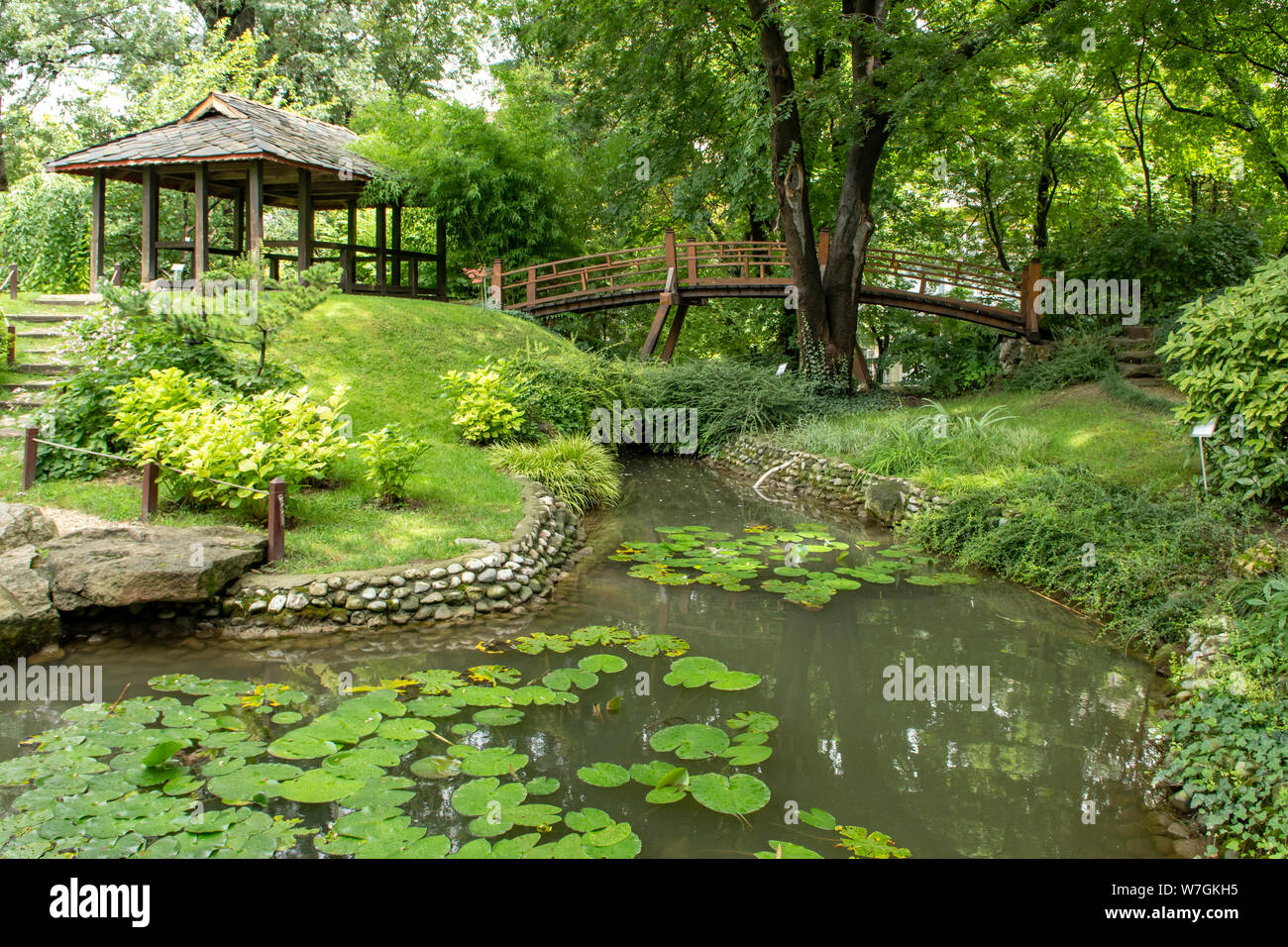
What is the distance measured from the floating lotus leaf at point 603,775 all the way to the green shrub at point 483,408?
280 inches

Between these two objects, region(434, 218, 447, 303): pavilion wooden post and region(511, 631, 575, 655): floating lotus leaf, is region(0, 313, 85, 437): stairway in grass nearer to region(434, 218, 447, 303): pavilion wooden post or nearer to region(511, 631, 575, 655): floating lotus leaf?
region(511, 631, 575, 655): floating lotus leaf

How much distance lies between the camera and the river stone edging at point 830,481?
30.9 ft

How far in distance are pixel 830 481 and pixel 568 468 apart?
3625mm

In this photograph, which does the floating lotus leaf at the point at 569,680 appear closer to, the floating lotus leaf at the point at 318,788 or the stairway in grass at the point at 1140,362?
the floating lotus leaf at the point at 318,788

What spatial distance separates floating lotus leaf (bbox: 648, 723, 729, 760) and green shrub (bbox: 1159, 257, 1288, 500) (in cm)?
500

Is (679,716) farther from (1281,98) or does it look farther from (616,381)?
(1281,98)

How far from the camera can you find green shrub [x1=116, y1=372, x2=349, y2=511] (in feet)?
21.7

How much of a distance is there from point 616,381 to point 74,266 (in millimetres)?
12965

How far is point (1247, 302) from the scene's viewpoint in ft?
21.6

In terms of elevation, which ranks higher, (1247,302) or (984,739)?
(1247,302)

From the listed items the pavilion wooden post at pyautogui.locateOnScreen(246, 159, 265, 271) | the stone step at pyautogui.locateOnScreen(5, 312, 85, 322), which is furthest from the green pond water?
the pavilion wooden post at pyautogui.locateOnScreen(246, 159, 265, 271)

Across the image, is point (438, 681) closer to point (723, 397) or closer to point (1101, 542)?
point (1101, 542)

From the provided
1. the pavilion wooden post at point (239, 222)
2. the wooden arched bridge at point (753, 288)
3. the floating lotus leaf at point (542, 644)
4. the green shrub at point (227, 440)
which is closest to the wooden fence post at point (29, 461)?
the green shrub at point (227, 440)
